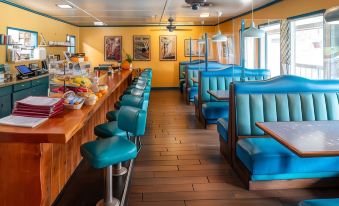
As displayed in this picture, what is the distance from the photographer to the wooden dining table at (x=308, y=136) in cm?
183

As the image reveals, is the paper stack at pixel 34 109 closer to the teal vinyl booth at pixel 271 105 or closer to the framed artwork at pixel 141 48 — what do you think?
the teal vinyl booth at pixel 271 105

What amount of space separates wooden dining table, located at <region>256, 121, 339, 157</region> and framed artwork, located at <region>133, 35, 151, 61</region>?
A: 956 centimetres

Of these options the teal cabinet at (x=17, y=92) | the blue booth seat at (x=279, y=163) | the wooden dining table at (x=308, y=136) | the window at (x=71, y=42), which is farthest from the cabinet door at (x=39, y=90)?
the wooden dining table at (x=308, y=136)

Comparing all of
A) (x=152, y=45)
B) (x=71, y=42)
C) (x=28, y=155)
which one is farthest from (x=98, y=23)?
(x=28, y=155)

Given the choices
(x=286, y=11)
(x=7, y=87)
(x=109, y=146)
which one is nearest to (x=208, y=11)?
(x=286, y=11)

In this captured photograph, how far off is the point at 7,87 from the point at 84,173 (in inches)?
126

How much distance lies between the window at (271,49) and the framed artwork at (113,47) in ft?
20.0

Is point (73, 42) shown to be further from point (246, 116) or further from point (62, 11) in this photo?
point (246, 116)

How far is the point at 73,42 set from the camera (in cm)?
1103

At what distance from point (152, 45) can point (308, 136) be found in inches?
395

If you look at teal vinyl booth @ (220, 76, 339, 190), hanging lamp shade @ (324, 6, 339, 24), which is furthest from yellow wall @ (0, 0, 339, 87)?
hanging lamp shade @ (324, 6, 339, 24)

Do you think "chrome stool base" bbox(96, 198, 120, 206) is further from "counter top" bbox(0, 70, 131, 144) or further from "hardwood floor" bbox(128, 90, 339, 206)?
"counter top" bbox(0, 70, 131, 144)

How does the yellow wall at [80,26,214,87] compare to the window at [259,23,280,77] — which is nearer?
the window at [259,23,280,77]

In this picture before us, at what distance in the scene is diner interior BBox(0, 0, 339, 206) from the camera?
207 centimetres
